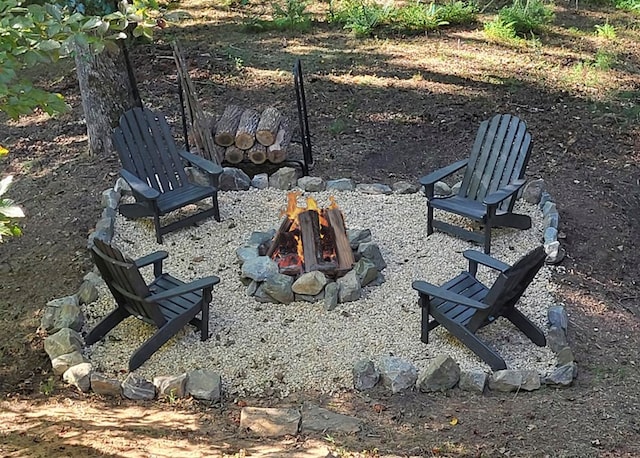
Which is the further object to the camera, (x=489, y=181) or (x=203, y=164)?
(x=203, y=164)

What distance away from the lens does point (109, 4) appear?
525 cm

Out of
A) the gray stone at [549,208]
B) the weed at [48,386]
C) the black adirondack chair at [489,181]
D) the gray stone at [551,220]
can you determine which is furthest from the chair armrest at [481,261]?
the weed at [48,386]

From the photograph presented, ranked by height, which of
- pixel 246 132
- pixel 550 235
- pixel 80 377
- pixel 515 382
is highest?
pixel 246 132

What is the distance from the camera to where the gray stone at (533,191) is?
592 centimetres

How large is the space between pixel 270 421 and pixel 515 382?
132 centimetres

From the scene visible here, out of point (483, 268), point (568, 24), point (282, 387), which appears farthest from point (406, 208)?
point (568, 24)

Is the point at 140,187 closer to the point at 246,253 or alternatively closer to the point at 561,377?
the point at 246,253

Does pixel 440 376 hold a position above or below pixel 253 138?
below

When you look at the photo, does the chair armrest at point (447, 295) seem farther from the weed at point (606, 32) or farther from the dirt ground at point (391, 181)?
the weed at point (606, 32)

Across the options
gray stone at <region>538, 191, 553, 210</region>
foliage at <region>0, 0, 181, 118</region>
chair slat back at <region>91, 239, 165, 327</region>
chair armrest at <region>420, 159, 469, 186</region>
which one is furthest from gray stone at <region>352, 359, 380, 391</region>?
gray stone at <region>538, 191, 553, 210</region>

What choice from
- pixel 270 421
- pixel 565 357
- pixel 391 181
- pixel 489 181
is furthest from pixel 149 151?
pixel 565 357

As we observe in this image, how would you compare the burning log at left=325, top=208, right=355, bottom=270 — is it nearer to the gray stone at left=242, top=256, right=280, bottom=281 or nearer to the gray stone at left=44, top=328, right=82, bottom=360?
the gray stone at left=242, top=256, right=280, bottom=281

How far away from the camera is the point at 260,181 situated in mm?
6297

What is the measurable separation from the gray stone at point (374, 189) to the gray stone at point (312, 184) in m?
0.29
